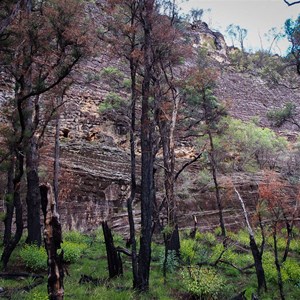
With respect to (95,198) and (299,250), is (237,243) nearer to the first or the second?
(299,250)

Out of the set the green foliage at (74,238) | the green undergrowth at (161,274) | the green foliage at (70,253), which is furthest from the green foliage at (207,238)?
the green foliage at (70,253)

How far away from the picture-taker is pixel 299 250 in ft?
46.4

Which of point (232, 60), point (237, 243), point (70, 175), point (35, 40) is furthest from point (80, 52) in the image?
point (232, 60)

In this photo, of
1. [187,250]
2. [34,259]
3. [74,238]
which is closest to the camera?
[34,259]

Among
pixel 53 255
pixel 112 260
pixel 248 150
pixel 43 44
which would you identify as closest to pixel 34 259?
pixel 112 260

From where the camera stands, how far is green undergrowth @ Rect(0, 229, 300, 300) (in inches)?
270

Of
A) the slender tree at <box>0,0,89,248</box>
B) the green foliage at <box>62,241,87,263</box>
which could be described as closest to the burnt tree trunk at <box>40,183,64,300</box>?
the slender tree at <box>0,0,89,248</box>

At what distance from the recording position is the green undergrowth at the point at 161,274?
22.5ft

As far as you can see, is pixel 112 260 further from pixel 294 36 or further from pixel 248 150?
pixel 248 150

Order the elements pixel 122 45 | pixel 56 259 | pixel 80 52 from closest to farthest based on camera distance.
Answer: pixel 56 259, pixel 80 52, pixel 122 45

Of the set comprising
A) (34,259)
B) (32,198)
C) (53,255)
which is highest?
(32,198)

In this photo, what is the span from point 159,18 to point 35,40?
4895mm

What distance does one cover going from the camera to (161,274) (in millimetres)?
9461

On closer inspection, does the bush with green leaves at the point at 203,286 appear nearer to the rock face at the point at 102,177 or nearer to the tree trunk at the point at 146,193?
the tree trunk at the point at 146,193
